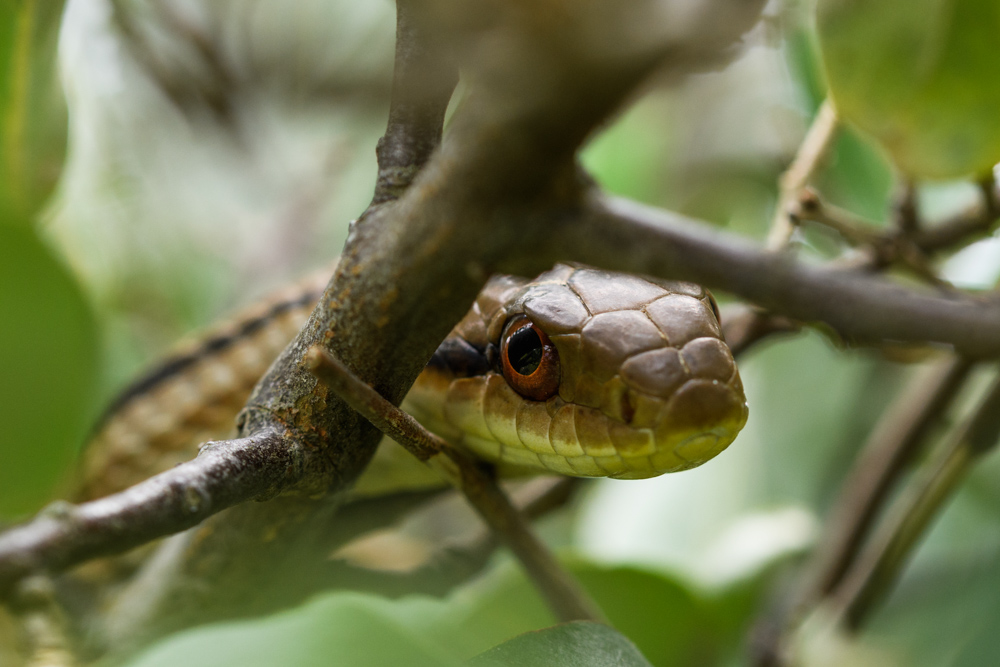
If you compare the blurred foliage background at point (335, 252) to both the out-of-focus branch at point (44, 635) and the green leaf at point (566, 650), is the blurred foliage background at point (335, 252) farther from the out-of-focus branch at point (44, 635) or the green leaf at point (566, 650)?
the out-of-focus branch at point (44, 635)

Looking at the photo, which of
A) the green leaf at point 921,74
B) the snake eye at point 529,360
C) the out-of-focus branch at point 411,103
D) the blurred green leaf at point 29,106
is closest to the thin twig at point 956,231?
the green leaf at point 921,74

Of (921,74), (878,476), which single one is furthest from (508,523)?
(878,476)

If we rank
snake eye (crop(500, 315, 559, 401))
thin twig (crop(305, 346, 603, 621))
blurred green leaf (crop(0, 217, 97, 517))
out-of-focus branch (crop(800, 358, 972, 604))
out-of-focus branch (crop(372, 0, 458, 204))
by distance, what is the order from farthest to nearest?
out-of-focus branch (crop(800, 358, 972, 604)) → blurred green leaf (crop(0, 217, 97, 517)) → snake eye (crop(500, 315, 559, 401)) → thin twig (crop(305, 346, 603, 621)) → out-of-focus branch (crop(372, 0, 458, 204))

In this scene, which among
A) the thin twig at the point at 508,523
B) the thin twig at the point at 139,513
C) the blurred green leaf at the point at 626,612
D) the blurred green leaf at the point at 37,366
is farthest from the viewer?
the blurred green leaf at the point at 626,612

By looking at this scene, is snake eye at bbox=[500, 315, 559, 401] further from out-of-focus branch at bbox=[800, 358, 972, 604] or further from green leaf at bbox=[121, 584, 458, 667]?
out-of-focus branch at bbox=[800, 358, 972, 604]

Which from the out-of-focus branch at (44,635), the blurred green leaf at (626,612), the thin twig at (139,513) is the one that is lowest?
the blurred green leaf at (626,612)

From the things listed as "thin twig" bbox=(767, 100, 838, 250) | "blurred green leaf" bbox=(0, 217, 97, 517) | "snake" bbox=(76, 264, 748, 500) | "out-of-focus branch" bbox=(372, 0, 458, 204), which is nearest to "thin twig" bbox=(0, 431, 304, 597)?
"out-of-focus branch" bbox=(372, 0, 458, 204)

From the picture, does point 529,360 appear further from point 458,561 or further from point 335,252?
point 335,252
